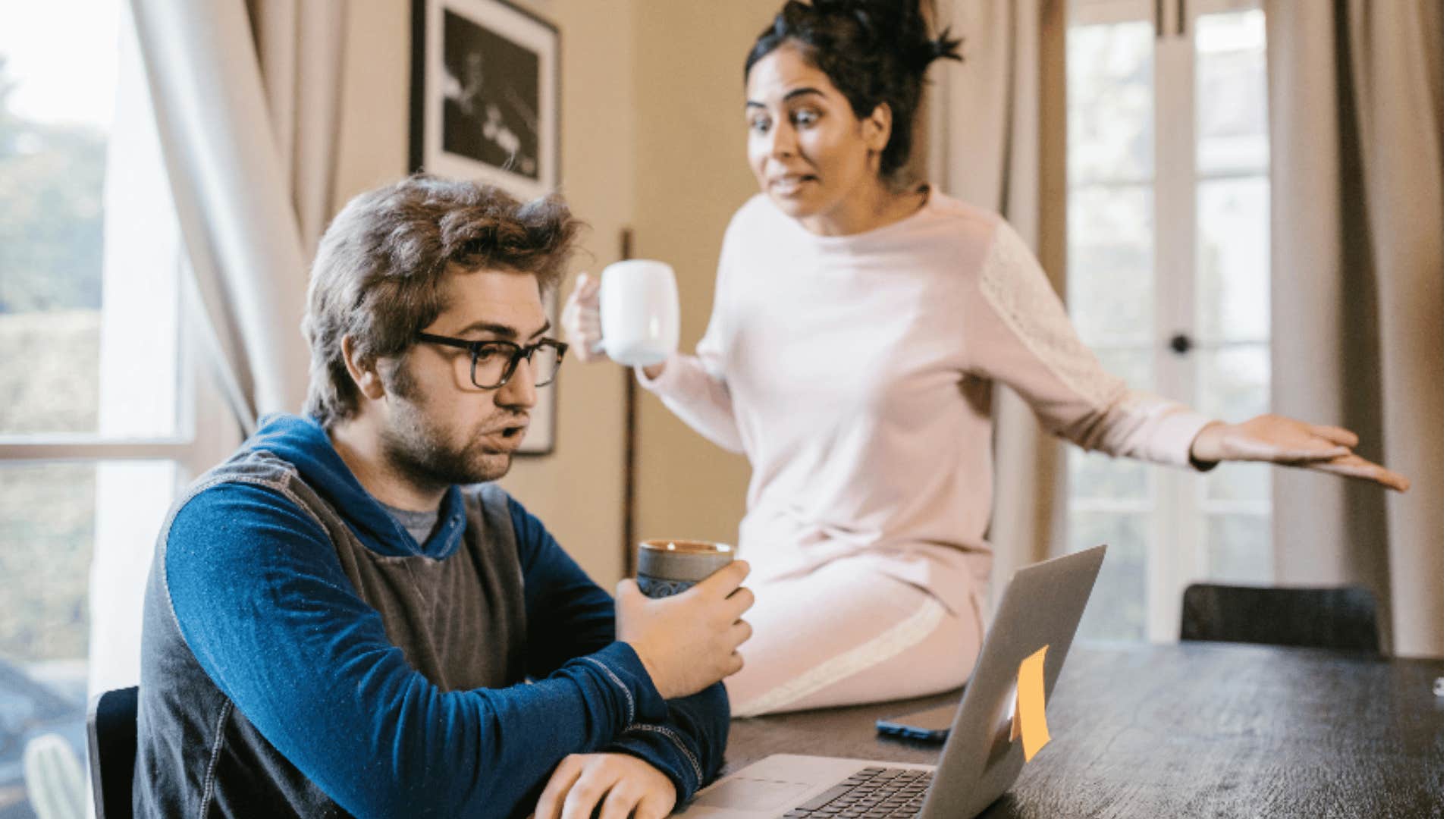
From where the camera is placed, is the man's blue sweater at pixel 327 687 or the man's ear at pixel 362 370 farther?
the man's ear at pixel 362 370

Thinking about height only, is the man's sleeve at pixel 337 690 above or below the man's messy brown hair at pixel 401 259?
below

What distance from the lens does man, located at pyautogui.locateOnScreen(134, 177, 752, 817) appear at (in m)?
0.92

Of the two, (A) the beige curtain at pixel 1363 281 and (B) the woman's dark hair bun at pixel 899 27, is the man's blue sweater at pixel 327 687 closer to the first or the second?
(B) the woman's dark hair bun at pixel 899 27

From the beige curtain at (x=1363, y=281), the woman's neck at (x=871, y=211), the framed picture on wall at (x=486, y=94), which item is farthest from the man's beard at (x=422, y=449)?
the beige curtain at (x=1363, y=281)

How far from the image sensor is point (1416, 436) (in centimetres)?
307

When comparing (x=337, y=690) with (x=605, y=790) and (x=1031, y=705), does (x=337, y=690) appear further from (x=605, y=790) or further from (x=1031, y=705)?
(x=1031, y=705)

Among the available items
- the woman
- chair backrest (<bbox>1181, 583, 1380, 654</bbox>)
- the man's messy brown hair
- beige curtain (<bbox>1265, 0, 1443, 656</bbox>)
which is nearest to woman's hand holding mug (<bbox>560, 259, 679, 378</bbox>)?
the woman

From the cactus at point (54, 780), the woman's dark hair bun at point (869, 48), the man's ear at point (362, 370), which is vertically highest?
the woman's dark hair bun at point (869, 48)

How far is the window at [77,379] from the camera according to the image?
2.12 meters

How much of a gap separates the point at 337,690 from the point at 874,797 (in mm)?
416

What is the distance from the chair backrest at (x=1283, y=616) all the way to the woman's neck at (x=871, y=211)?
3.24ft

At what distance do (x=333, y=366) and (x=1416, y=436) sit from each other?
278 cm

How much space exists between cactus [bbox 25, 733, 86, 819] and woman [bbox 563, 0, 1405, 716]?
116 centimetres

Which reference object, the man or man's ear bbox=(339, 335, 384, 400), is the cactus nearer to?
the man
